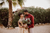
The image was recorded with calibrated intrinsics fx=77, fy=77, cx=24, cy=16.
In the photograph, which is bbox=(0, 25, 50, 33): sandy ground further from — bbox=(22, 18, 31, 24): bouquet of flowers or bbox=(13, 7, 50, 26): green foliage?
bbox=(22, 18, 31, 24): bouquet of flowers

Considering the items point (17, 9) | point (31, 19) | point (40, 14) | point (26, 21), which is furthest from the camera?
point (40, 14)

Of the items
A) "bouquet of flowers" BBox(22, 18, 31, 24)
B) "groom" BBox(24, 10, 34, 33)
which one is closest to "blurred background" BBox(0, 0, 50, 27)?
"groom" BBox(24, 10, 34, 33)

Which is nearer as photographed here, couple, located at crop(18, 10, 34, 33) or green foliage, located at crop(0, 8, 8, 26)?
couple, located at crop(18, 10, 34, 33)

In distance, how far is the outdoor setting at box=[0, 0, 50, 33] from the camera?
242 cm

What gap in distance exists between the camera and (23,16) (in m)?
2.43

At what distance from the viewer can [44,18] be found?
265 centimetres

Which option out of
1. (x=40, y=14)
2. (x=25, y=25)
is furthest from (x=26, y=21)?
(x=40, y=14)

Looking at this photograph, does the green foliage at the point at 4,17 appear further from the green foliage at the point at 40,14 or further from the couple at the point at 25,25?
the green foliage at the point at 40,14

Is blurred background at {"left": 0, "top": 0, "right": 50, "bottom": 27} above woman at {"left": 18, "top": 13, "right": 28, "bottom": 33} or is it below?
above

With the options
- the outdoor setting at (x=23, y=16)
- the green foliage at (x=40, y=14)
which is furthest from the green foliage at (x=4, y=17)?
the green foliage at (x=40, y=14)

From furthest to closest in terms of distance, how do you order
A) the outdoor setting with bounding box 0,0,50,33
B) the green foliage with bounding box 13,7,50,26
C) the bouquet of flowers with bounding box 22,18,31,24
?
the green foliage with bounding box 13,7,50,26 < the outdoor setting with bounding box 0,0,50,33 < the bouquet of flowers with bounding box 22,18,31,24

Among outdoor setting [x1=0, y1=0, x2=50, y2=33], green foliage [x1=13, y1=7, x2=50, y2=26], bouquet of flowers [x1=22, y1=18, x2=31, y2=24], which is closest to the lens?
bouquet of flowers [x1=22, y1=18, x2=31, y2=24]

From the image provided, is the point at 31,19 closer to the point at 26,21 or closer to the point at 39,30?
the point at 26,21

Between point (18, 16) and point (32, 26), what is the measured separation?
55 cm
